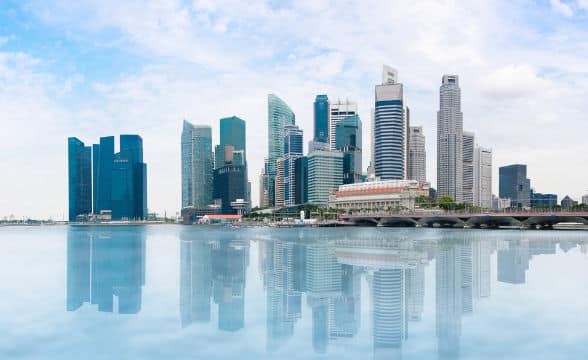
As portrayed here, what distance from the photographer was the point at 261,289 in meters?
28.0

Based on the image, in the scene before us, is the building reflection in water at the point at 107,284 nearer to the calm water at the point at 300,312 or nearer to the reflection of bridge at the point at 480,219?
the calm water at the point at 300,312

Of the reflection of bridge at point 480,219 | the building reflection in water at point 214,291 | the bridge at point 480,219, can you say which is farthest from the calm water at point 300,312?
the bridge at point 480,219

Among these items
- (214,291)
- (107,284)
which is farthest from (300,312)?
(107,284)

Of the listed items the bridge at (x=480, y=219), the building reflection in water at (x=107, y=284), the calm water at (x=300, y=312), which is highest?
the calm water at (x=300, y=312)

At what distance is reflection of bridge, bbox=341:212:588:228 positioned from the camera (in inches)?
4486

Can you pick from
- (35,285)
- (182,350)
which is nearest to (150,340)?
(182,350)

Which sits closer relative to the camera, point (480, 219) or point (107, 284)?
point (107, 284)

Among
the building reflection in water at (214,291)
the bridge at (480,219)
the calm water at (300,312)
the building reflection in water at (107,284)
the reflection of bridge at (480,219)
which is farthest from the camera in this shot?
the bridge at (480,219)

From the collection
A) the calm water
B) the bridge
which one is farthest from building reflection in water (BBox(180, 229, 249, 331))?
the bridge

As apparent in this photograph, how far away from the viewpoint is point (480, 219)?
440 feet

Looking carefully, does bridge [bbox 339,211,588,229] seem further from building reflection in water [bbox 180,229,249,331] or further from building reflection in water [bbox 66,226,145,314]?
building reflection in water [bbox 66,226,145,314]

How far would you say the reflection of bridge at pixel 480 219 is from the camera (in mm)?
113938

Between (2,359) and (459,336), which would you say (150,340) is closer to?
(2,359)

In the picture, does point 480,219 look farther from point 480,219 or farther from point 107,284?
point 107,284
